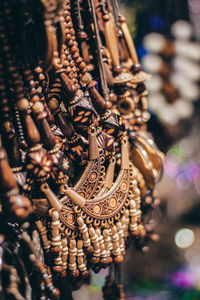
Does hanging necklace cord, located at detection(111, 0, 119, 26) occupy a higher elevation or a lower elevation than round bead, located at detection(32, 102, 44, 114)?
higher

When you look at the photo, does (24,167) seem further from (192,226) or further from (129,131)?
(192,226)

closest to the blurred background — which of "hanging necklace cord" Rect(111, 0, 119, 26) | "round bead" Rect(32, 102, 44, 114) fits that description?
"hanging necklace cord" Rect(111, 0, 119, 26)

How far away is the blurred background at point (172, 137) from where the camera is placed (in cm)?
112

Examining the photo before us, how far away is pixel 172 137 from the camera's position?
1390 mm

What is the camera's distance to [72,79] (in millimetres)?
595

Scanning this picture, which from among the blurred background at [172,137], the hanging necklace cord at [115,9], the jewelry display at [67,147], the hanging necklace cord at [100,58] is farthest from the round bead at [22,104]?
the blurred background at [172,137]

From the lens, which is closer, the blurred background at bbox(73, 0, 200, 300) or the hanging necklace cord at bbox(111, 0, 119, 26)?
the hanging necklace cord at bbox(111, 0, 119, 26)

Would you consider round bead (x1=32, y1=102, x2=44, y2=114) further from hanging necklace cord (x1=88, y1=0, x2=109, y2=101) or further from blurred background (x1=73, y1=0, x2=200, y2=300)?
blurred background (x1=73, y1=0, x2=200, y2=300)

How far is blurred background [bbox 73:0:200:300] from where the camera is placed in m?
1.12

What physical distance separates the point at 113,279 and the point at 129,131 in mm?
299

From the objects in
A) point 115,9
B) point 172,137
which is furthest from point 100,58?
point 172,137

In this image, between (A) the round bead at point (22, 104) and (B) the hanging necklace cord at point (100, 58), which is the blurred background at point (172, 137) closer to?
(B) the hanging necklace cord at point (100, 58)

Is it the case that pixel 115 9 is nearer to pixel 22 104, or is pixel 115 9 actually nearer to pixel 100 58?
pixel 100 58

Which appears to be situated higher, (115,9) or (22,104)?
(115,9)
